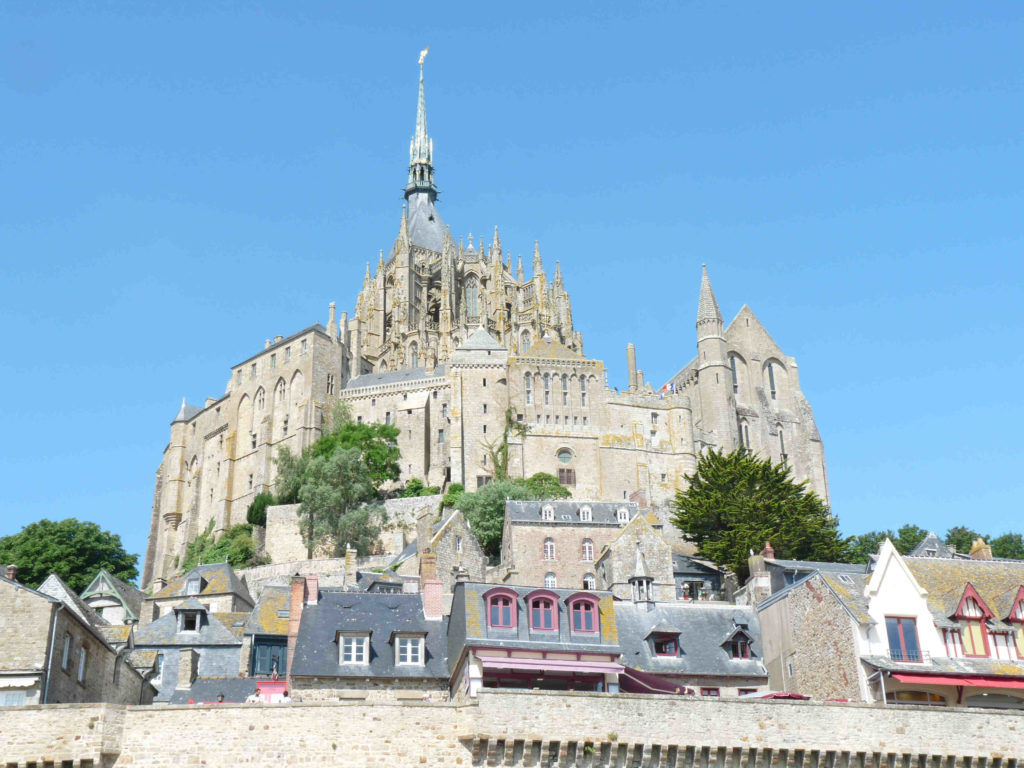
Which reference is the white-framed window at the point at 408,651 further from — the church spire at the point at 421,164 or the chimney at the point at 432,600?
the church spire at the point at 421,164

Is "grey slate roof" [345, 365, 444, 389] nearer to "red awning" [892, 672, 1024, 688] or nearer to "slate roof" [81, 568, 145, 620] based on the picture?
"slate roof" [81, 568, 145, 620]

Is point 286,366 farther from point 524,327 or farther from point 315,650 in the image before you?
point 315,650

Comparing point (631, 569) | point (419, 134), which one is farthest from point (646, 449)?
point (419, 134)

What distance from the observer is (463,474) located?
91.9 meters

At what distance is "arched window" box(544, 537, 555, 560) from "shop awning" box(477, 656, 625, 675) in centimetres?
2562

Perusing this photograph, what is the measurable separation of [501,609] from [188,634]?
1598 centimetres

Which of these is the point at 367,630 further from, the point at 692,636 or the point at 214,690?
the point at 692,636

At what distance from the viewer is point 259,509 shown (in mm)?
96250

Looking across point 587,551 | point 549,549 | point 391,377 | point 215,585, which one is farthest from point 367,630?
point 391,377

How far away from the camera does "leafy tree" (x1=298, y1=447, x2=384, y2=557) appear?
83688mm

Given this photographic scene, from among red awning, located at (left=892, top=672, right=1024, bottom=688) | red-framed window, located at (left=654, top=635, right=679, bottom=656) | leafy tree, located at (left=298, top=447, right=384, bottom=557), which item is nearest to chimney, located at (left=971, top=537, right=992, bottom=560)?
red awning, located at (left=892, top=672, right=1024, bottom=688)

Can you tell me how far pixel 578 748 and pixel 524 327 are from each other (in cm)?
8713

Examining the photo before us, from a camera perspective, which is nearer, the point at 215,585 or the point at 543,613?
the point at 543,613

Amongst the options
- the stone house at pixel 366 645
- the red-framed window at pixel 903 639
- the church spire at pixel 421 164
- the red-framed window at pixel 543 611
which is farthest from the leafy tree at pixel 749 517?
the church spire at pixel 421 164
